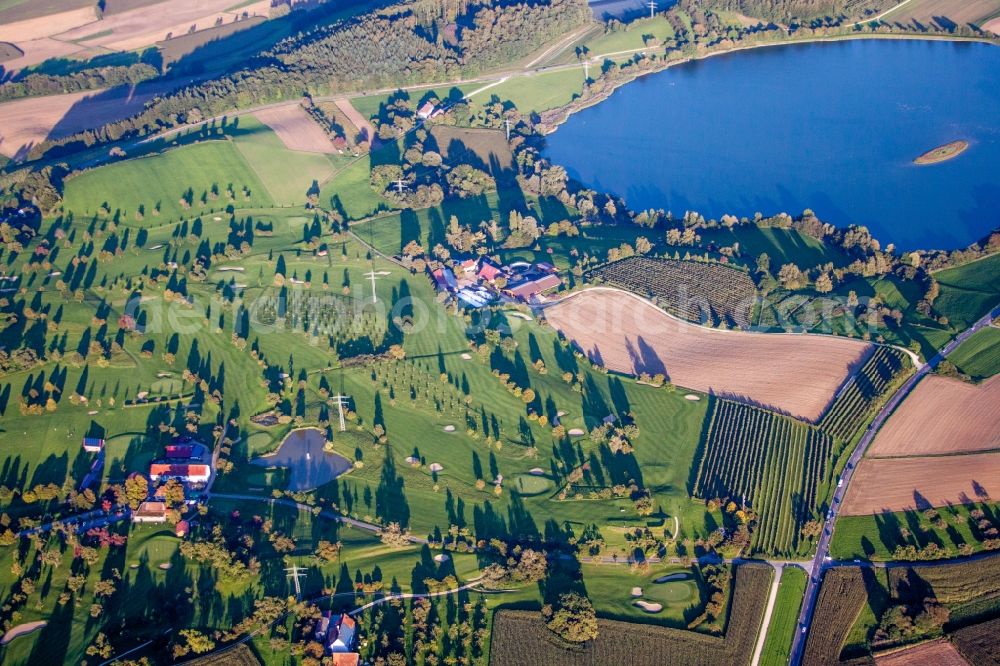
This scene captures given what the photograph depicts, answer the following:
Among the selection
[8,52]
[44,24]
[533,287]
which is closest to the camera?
[533,287]

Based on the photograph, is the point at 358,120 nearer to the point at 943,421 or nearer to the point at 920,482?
the point at 943,421

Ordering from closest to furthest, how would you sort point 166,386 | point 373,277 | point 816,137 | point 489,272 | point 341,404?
1. point 341,404
2. point 166,386
3. point 489,272
4. point 373,277
5. point 816,137

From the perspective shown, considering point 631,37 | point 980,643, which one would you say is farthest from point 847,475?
point 631,37

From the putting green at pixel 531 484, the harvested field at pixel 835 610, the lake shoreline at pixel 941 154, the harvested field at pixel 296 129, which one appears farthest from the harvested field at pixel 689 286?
the harvested field at pixel 296 129

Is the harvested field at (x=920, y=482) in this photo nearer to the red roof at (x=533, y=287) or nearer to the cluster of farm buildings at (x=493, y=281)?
the red roof at (x=533, y=287)

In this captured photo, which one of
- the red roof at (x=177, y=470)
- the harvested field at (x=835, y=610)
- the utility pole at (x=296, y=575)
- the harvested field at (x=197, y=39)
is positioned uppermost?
the harvested field at (x=197, y=39)

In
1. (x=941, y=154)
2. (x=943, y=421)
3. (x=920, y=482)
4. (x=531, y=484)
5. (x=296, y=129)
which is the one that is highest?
(x=296, y=129)
